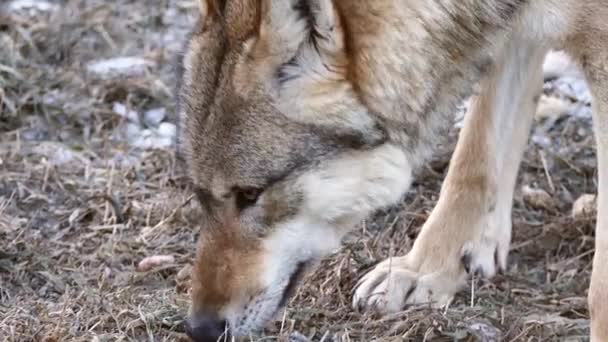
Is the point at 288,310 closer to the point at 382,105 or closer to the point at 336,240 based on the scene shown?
the point at 336,240

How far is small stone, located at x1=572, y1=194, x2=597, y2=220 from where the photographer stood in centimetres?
502

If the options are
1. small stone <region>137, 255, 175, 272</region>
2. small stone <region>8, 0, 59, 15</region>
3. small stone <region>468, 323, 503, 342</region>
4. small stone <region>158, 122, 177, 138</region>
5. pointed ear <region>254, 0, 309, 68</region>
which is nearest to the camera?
pointed ear <region>254, 0, 309, 68</region>

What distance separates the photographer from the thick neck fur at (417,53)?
11.6ft

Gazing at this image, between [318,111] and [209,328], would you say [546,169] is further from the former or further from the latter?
[209,328]

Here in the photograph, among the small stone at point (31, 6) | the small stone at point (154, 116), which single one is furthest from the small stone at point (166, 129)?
the small stone at point (31, 6)

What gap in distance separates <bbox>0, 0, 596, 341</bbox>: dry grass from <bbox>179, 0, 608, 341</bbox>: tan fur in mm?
322

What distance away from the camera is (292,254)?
379 cm

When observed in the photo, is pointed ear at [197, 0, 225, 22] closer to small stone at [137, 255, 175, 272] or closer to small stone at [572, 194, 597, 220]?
small stone at [137, 255, 175, 272]

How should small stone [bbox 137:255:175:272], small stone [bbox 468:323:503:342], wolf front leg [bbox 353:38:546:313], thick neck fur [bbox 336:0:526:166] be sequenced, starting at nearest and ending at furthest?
thick neck fur [bbox 336:0:526:166]
small stone [bbox 468:323:503:342]
wolf front leg [bbox 353:38:546:313]
small stone [bbox 137:255:175:272]

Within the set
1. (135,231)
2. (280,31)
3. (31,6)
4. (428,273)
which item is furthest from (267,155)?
(31,6)

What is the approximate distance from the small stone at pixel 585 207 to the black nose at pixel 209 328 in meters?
1.89

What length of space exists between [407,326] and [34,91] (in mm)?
2811

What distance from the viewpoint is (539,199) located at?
17.3 ft

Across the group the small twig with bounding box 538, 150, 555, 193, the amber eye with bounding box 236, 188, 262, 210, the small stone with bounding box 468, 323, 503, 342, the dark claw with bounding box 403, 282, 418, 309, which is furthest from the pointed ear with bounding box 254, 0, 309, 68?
the small twig with bounding box 538, 150, 555, 193
